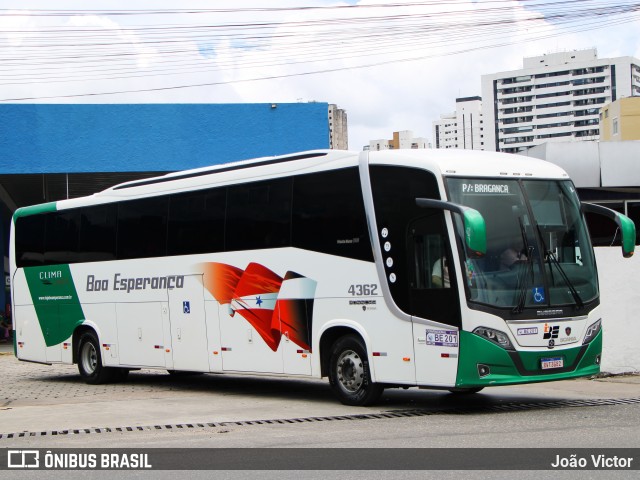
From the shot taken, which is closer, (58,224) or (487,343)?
(487,343)

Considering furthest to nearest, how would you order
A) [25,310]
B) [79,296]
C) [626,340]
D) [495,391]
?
[25,310] → [79,296] → [626,340] → [495,391]

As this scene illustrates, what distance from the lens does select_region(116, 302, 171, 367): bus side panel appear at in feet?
56.2

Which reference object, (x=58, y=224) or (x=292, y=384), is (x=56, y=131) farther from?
(x=292, y=384)

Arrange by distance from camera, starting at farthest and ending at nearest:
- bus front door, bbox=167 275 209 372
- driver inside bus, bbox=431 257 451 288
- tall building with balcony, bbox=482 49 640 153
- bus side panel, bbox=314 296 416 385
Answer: tall building with balcony, bbox=482 49 640 153, bus front door, bbox=167 275 209 372, bus side panel, bbox=314 296 416 385, driver inside bus, bbox=431 257 451 288

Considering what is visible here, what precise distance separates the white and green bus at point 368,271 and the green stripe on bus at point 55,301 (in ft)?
5.89

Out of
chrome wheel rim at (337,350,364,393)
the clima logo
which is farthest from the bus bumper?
the clima logo

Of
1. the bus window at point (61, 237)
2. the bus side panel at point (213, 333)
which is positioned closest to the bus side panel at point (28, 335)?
the bus window at point (61, 237)

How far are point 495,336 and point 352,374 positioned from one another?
7.55 ft

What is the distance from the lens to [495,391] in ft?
51.6

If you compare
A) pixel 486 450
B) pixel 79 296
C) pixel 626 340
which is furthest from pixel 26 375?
pixel 486 450

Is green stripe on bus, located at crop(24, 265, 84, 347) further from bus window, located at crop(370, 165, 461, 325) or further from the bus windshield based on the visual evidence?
the bus windshield

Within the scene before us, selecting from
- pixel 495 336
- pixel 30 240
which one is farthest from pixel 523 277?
pixel 30 240

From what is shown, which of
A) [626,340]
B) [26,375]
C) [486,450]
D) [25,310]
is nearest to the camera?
[486,450]

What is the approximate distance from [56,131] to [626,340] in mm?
17688
